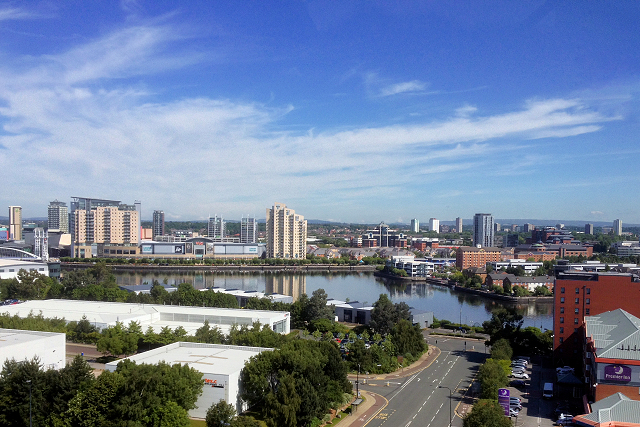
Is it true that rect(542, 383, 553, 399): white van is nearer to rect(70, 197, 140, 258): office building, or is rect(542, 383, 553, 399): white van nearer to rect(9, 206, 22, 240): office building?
rect(70, 197, 140, 258): office building

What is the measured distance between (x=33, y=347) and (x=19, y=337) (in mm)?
522

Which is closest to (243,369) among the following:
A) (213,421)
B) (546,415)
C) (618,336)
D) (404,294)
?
(213,421)

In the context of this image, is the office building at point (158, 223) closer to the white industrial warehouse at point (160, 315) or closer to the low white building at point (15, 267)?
the low white building at point (15, 267)

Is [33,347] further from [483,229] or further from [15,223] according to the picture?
[15,223]

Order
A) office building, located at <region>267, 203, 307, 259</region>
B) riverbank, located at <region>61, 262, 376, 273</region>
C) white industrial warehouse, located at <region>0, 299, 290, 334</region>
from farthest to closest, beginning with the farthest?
office building, located at <region>267, 203, 307, 259</region>
riverbank, located at <region>61, 262, 376, 273</region>
white industrial warehouse, located at <region>0, 299, 290, 334</region>

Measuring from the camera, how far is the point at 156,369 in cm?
521

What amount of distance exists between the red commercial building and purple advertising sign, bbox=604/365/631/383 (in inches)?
90.1

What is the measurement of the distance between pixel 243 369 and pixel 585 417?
3.68 metres

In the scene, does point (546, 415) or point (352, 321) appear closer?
point (546, 415)

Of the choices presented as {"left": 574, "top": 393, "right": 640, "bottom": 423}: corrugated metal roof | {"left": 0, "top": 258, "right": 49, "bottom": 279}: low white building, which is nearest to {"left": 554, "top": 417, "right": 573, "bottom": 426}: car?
{"left": 574, "top": 393, "right": 640, "bottom": 423}: corrugated metal roof

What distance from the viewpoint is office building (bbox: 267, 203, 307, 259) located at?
3148 centimetres

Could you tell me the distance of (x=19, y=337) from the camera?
6715 millimetres

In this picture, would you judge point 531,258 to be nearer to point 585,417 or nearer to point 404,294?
point 404,294

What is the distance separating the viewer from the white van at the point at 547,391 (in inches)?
264
